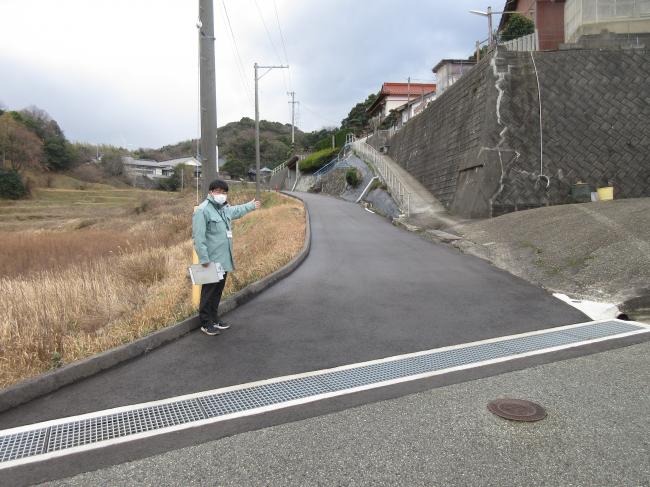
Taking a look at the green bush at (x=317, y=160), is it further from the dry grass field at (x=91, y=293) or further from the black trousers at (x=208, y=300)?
the black trousers at (x=208, y=300)

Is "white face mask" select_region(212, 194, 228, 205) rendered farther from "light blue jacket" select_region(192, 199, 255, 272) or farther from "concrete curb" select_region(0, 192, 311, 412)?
"concrete curb" select_region(0, 192, 311, 412)

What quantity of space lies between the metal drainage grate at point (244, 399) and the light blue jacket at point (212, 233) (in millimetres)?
1736

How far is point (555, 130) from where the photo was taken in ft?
50.7

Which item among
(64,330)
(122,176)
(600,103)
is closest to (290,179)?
(122,176)

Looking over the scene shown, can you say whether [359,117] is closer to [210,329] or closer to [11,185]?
[11,185]

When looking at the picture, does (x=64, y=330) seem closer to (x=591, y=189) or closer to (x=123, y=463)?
(x=123, y=463)

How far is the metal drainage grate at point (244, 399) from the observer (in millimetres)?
3092

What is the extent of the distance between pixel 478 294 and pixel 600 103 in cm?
1218

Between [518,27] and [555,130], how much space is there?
10234 mm

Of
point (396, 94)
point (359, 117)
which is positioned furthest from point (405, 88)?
point (359, 117)

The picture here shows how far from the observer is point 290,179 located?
6041cm

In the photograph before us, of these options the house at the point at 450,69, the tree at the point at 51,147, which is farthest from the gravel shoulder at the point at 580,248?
the tree at the point at 51,147

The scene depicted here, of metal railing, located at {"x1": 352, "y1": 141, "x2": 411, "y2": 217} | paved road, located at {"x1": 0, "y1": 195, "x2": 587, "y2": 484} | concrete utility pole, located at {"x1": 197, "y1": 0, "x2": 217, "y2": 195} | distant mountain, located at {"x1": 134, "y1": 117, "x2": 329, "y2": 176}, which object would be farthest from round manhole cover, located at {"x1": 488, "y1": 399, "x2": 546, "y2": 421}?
distant mountain, located at {"x1": 134, "y1": 117, "x2": 329, "y2": 176}

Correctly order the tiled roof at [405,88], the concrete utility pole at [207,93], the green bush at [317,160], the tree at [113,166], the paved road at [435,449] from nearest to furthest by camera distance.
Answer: the paved road at [435,449] → the concrete utility pole at [207,93] → the green bush at [317,160] → the tiled roof at [405,88] → the tree at [113,166]
